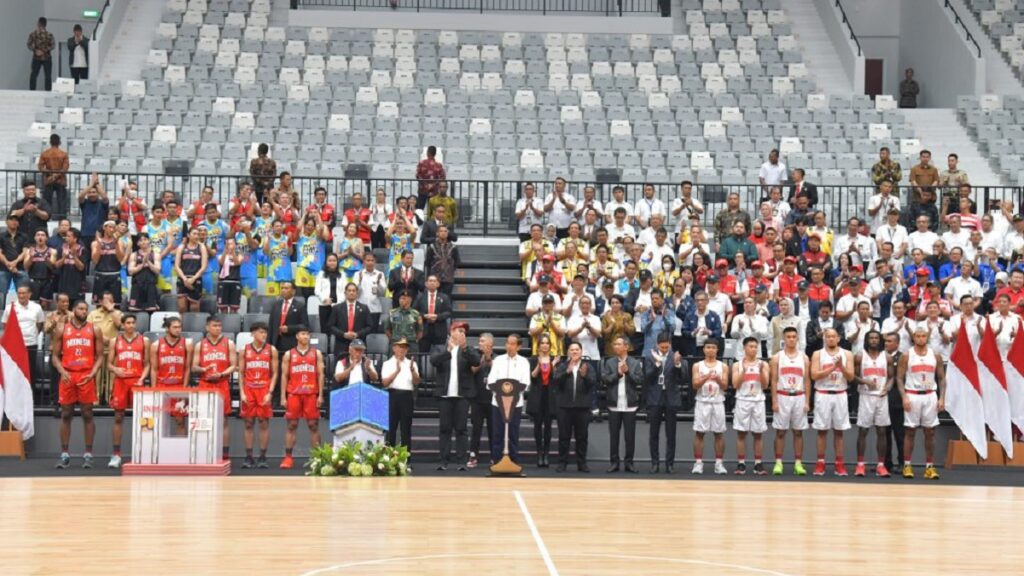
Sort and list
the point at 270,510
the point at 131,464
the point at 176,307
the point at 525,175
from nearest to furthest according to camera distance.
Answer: the point at 270,510, the point at 131,464, the point at 176,307, the point at 525,175

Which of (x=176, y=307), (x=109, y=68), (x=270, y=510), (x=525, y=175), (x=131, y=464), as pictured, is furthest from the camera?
(x=109, y=68)

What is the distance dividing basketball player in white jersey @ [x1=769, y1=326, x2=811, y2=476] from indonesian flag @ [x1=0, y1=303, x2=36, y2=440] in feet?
33.1

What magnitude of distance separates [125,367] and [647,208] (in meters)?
9.02

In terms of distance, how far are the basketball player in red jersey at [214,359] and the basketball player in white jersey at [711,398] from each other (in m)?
6.24

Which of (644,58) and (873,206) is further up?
(644,58)

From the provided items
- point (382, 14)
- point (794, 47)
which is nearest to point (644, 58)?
point (794, 47)

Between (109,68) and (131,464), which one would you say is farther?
(109,68)

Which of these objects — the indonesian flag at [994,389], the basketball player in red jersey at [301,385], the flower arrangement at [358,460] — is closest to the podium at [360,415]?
the flower arrangement at [358,460]

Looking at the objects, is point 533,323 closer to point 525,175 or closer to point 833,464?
point 833,464

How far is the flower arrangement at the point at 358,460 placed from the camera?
20.4 metres

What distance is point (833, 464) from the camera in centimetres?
2242

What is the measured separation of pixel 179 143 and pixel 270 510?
15.0 meters

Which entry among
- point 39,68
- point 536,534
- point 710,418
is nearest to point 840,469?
point 710,418

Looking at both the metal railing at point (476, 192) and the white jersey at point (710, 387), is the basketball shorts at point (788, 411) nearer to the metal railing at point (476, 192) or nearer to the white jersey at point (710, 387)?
the white jersey at point (710, 387)
